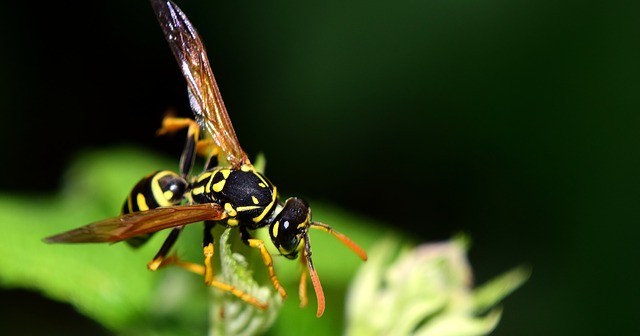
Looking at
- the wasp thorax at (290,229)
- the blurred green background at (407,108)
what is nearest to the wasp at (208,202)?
the wasp thorax at (290,229)

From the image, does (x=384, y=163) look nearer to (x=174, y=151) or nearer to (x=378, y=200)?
(x=378, y=200)

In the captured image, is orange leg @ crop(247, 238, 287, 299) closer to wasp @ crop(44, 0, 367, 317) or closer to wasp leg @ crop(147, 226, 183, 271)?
wasp @ crop(44, 0, 367, 317)

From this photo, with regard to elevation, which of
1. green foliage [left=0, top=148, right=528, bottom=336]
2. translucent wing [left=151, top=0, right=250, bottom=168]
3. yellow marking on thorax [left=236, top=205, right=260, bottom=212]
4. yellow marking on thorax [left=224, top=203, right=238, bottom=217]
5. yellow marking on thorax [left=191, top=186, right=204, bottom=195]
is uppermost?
translucent wing [left=151, top=0, right=250, bottom=168]

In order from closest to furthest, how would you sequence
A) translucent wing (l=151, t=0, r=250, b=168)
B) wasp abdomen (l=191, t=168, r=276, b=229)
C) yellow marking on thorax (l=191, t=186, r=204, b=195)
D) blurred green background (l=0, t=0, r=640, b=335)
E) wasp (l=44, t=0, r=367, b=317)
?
wasp (l=44, t=0, r=367, b=317) → wasp abdomen (l=191, t=168, r=276, b=229) → yellow marking on thorax (l=191, t=186, r=204, b=195) → translucent wing (l=151, t=0, r=250, b=168) → blurred green background (l=0, t=0, r=640, b=335)

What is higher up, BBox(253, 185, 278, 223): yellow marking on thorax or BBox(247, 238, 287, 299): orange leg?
BBox(253, 185, 278, 223): yellow marking on thorax

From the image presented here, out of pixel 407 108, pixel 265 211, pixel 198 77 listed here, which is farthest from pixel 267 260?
pixel 407 108

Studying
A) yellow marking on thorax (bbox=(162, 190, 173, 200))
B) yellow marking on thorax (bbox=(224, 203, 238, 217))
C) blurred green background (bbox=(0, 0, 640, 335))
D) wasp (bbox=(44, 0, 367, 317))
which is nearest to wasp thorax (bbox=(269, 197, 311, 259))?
wasp (bbox=(44, 0, 367, 317))

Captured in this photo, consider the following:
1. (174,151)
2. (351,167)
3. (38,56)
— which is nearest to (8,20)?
(38,56)
